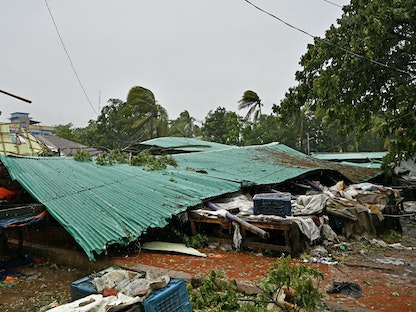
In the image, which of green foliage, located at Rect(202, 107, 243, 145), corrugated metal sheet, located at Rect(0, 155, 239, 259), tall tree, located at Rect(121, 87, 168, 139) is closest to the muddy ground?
corrugated metal sheet, located at Rect(0, 155, 239, 259)

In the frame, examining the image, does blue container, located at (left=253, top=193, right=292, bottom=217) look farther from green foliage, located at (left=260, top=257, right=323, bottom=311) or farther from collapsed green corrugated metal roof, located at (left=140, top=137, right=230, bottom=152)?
collapsed green corrugated metal roof, located at (left=140, top=137, right=230, bottom=152)

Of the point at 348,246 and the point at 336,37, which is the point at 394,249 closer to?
the point at 348,246

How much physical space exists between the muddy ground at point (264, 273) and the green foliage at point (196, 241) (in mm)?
248

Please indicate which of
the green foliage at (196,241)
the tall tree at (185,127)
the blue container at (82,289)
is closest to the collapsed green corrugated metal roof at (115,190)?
the green foliage at (196,241)

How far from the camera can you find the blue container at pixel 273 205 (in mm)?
7427

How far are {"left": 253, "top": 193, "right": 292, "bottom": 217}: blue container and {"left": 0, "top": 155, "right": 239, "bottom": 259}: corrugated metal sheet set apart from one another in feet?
4.64

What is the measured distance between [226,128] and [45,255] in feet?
78.8

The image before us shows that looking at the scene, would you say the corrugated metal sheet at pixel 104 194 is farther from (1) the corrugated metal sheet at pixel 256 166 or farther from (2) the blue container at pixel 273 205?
(1) the corrugated metal sheet at pixel 256 166

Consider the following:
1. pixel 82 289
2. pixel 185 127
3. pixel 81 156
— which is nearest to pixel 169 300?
pixel 82 289

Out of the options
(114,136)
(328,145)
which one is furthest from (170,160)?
(328,145)

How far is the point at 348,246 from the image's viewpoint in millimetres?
7891

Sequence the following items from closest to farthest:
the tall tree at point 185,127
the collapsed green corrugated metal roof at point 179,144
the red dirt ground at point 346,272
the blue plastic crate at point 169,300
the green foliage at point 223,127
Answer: the blue plastic crate at point 169,300
the red dirt ground at point 346,272
the collapsed green corrugated metal roof at point 179,144
the green foliage at point 223,127
the tall tree at point 185,127

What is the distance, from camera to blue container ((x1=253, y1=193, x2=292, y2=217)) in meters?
7.43

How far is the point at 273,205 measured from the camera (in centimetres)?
752
